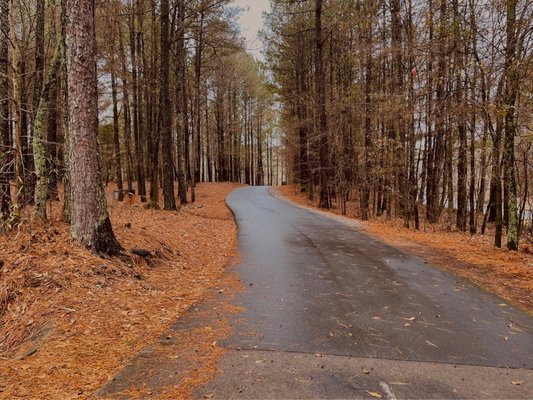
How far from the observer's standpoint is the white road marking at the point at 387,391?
9.80 ft

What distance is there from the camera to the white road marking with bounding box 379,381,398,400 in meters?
2.99

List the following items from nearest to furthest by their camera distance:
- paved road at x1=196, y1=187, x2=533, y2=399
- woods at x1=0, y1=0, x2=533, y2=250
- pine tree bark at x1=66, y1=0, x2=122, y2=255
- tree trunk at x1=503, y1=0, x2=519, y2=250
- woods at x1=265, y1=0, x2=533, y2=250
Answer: paved road at x1=196, y1=187, x2=533, y2=399 < pine tree bark at x1=66, y1=0, x2=122, y2=255 < woods at x1=0, y1=0, x2=533, y2=250 < tree trunk at x1=503, y1=0, x2=519, y2=250 < woods at x1=265, y1=0, x2=533, y2=250

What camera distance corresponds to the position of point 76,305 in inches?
179

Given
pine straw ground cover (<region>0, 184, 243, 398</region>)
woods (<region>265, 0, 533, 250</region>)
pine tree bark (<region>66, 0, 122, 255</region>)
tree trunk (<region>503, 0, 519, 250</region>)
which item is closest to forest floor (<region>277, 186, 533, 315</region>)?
tree trunk (<region>503, 0, 519, 250</region>)

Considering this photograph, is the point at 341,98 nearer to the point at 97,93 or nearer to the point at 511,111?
the point at 511,111

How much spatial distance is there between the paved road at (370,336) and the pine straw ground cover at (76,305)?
620 mm

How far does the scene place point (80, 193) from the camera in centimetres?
598

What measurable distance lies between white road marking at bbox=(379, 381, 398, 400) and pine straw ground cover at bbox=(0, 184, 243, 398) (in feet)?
5.24

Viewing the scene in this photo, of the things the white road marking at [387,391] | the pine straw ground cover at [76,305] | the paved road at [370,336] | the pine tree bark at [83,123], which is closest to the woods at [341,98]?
the pine tree bark at [83,123]

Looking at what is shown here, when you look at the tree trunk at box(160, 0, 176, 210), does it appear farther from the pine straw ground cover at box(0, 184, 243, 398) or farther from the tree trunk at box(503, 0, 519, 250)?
the tree trunk at box(503, 0, 519, 250)

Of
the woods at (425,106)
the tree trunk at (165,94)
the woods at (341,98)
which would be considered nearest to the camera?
the woods at (341,98)

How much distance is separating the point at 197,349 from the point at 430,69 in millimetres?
11191

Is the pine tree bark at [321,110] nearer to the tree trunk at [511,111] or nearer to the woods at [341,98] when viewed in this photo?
the woods at [341,98]

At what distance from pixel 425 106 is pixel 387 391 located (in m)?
10.7
